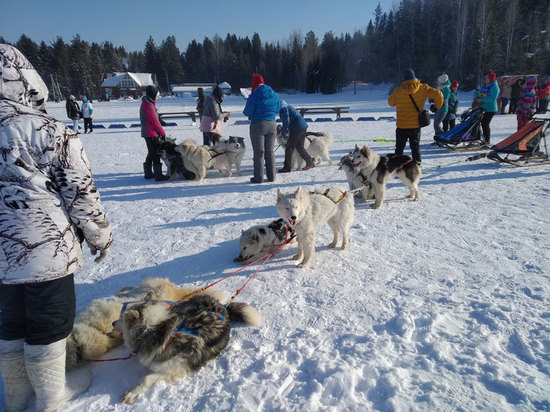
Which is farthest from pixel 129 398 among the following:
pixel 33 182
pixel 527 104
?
pixel 527 104

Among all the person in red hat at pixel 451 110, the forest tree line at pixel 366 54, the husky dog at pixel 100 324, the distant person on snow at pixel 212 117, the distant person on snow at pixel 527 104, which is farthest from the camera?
the forest tree line at pixel 366 54

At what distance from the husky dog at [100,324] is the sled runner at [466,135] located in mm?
7743

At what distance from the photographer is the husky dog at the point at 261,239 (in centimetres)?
334

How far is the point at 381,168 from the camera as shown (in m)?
4.73

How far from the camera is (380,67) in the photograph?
162ft

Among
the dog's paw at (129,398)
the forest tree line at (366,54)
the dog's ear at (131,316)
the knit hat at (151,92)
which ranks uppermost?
the forest tree line at (366,54)

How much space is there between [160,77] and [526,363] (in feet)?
244

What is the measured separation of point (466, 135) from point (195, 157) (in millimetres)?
6646

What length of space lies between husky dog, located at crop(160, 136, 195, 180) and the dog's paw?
5187mm

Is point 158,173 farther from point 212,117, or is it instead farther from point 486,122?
point 486,122

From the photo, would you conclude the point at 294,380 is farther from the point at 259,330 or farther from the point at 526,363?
the point at 526,363

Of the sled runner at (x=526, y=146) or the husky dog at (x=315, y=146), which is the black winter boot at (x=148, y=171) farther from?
the sled runner at (x=526, y=146)

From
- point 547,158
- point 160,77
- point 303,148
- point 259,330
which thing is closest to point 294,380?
point 259,330

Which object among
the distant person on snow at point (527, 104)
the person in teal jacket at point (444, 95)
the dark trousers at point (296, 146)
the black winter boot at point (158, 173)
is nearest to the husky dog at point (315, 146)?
the dark trousers at point (296, 146)
